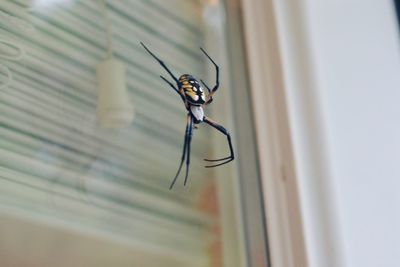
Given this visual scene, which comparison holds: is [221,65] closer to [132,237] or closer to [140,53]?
[140,53]

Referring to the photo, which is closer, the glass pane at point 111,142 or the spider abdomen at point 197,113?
the spider abdomen at point 197,113

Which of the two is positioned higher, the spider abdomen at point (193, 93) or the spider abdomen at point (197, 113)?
the spider abdomen at point (193, 93)

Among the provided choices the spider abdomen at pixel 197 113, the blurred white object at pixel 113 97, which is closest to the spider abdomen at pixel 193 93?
the spider abdomen at pixel 197 113

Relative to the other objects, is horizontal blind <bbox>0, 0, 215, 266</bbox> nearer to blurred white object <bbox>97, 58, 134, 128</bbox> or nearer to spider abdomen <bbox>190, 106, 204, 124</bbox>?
blurred white object <bbox>97, 58, 134, 128</bbox>

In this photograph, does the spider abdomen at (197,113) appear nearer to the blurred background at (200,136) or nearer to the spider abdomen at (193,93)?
the spider abdomen at (193,93)

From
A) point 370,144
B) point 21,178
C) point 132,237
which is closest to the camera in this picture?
point 21,178

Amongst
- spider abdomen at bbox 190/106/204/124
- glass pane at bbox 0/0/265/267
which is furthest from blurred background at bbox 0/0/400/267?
spider abdomen at bbox 190/106/204/124

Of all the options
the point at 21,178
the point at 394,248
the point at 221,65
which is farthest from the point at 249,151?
the point at 21,178

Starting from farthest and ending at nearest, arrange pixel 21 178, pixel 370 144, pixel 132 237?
pixel 370 144
pixel 132 237
pixel 21 178

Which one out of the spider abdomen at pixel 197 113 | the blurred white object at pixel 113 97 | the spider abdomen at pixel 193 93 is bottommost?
the spider abdomen at pixel 197 113
